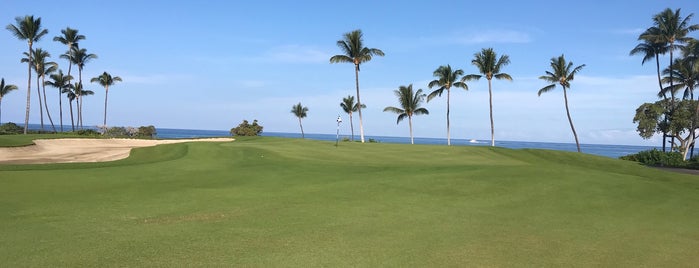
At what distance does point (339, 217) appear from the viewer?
10180mm

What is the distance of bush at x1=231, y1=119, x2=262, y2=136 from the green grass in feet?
208

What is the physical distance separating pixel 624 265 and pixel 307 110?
10356 centimetres

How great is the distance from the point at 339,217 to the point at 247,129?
246 ft

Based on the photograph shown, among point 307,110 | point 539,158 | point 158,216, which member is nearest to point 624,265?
point 158,216

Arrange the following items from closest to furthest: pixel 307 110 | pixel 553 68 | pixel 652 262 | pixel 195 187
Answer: pixel 652 262 < pixel 195 187 < pixel 553 68 < pixel 307 110

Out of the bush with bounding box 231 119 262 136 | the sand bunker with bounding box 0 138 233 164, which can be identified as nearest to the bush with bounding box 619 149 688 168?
the sand bunker with bounding box 0 138 233 164

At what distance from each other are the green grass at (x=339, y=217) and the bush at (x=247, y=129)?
63.3m

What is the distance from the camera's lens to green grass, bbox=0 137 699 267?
23.6 feet

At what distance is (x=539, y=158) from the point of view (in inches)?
1460

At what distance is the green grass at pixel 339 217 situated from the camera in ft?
23.6

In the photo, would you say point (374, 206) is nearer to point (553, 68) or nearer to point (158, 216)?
point (158, 216)

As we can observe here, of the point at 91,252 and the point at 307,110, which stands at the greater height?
the point at 307,110

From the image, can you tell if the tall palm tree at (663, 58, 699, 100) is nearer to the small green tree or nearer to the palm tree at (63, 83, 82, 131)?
the small green tree

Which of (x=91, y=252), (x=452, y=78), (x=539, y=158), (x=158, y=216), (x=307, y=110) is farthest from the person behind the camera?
(x=307, y=110)
